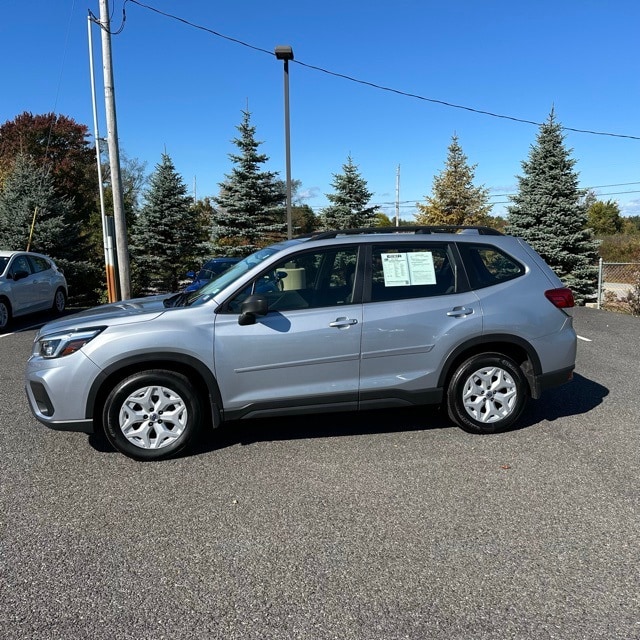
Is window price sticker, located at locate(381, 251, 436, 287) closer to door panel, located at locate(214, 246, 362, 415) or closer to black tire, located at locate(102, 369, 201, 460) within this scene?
door panel, located at locate(214, 246, 362, 415)

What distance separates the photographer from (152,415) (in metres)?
4.08

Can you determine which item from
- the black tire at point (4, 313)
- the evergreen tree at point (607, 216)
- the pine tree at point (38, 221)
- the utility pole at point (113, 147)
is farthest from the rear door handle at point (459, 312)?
the evergreen tree at point (607, 216)

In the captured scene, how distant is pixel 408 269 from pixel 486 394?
1.26 meters

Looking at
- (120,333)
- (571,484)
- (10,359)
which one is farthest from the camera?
(10,359)

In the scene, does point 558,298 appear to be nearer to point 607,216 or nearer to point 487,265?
point 487,265

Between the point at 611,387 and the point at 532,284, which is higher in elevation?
the point at 532,284

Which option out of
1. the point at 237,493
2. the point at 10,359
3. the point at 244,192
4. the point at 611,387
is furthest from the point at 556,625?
the point at 244,192

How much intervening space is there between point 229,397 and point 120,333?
0.94 metres

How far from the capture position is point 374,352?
171 inches

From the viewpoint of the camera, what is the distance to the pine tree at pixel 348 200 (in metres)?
23.8

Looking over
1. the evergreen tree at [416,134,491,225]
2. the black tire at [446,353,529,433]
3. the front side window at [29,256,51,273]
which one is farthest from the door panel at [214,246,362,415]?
the evergreen tree at [416,134,491,225]

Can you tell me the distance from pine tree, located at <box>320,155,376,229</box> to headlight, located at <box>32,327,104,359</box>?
20.2 metres

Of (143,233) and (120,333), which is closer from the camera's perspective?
(120,333)

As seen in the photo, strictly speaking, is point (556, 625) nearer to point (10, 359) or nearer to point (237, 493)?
point (237, 493)
